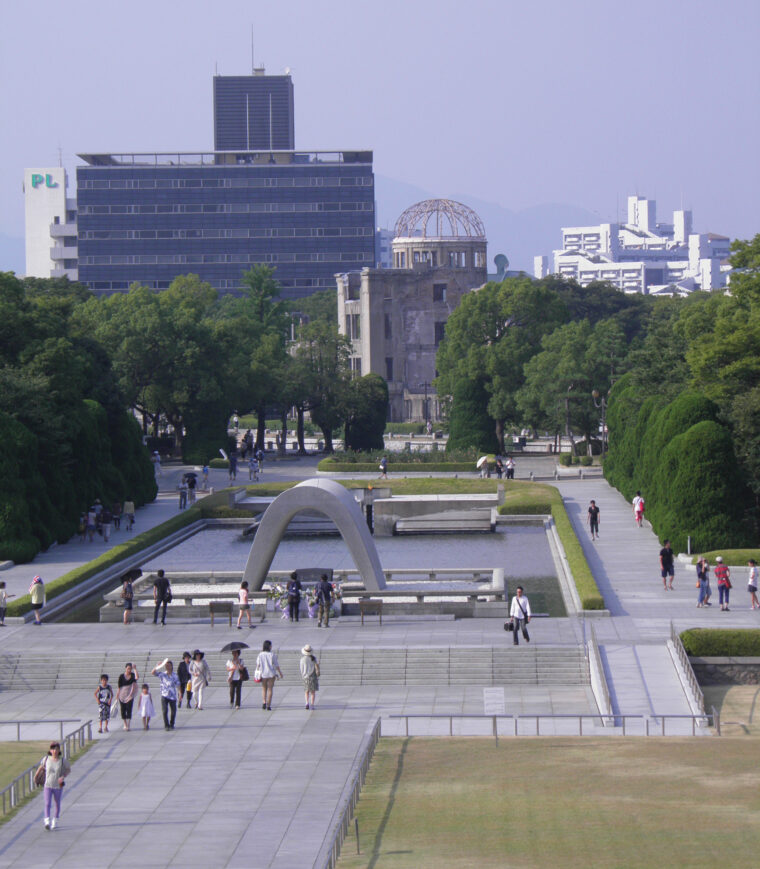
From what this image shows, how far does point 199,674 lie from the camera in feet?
87.4

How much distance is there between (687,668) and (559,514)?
86.0ft

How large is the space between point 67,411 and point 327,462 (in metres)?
25.4

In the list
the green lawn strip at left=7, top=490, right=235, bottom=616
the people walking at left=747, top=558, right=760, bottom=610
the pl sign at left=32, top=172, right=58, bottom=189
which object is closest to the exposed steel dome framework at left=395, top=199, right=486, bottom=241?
the green lawn strip at left=7, top=490, right=235, bottom=616

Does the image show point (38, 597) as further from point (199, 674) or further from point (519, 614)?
point (519, 614)

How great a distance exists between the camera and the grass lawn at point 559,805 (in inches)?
672

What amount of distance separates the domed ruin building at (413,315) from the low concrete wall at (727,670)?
8662cm

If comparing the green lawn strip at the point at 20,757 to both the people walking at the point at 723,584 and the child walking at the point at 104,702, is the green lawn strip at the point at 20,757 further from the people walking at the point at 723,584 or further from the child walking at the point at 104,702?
the people walking at the point at 723,584

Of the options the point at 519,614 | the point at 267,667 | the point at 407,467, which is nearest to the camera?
the point at 267,667

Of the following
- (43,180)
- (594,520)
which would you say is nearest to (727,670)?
(594,520)

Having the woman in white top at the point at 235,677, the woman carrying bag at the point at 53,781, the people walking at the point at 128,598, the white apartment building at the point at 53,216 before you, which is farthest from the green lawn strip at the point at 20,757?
the white apartment building at the point at 53,216

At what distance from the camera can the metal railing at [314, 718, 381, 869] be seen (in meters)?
17.0

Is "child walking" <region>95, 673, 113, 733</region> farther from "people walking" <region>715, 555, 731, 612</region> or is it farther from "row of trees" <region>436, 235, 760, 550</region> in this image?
"row of trees" <region>436, 235, 760, 550</region>

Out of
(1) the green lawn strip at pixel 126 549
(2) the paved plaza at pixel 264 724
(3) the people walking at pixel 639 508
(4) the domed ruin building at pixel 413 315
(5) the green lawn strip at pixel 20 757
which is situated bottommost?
(5) the green lawn strip at pixel 20 757

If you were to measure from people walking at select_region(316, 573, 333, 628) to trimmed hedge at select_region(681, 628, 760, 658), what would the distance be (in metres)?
8.68
